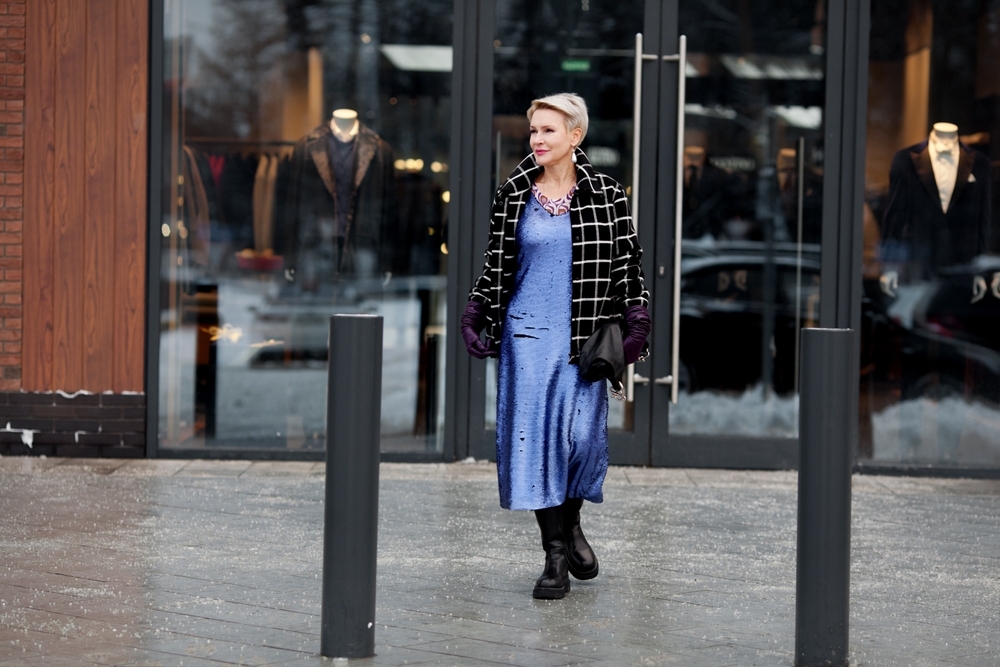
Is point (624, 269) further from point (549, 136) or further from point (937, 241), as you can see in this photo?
point (937, 241)

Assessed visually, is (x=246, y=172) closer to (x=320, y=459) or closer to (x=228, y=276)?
(x=228, y=276)

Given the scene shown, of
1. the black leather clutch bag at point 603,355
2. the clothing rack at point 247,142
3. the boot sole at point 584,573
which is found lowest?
the boot sole at point 584,573

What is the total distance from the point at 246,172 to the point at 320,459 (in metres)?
1.81

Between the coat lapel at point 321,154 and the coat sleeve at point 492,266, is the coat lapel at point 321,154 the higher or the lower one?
the higher one

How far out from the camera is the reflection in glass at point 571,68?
8109 millimetres

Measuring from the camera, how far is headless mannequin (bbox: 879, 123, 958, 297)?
26.8 ft

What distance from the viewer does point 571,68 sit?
816cm

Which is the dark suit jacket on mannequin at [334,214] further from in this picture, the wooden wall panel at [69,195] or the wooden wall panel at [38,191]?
the wooden wall panel at [38,191]

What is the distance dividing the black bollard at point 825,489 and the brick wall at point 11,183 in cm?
555

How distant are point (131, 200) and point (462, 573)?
3878mm

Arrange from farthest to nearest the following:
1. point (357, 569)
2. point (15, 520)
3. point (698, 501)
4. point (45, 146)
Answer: point (45, 146) < point (698, 501) < point (15, 520) < point (357, 569)

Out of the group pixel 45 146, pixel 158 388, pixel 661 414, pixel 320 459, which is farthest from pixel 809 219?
pixel 45 146

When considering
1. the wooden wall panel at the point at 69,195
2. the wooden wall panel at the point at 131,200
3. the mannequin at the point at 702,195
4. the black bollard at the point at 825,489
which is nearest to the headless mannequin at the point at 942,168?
the mannequin at the point at 702,195

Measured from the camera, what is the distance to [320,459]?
8195mm
